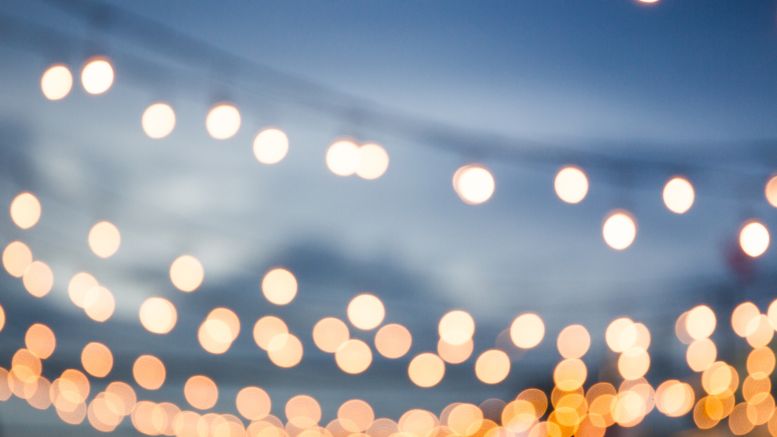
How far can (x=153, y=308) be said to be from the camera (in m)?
7.88

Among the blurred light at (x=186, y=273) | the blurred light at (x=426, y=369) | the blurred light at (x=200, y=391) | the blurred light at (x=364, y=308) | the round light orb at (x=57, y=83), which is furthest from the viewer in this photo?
the blurred light at (x=200, y=391)

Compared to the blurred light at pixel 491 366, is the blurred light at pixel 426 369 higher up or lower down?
lower down

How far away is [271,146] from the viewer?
4.68 meters

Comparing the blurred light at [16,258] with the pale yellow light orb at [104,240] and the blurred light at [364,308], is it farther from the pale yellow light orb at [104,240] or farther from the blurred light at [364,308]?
the blurred light at [364,308]

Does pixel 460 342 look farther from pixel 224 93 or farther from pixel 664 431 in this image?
pixel 664 431

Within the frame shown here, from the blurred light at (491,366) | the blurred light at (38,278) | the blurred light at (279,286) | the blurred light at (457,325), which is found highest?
the blurred light at (491,366)

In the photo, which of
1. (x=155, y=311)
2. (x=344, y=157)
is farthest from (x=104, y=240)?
(x=344, y=157)

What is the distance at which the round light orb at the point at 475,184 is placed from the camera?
4.98 metres

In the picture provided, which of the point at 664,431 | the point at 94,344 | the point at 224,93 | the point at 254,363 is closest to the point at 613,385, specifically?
the point at 254,363

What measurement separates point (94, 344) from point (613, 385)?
19.3ft

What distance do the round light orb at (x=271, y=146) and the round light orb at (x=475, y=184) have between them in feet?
2.94

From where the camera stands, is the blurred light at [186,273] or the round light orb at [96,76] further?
the blurred light at [186,273]

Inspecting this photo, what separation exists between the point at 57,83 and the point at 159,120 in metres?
0.55

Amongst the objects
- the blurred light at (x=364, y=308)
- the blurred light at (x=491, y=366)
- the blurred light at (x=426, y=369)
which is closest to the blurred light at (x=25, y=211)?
the blurred light at (x=364, y=308)
